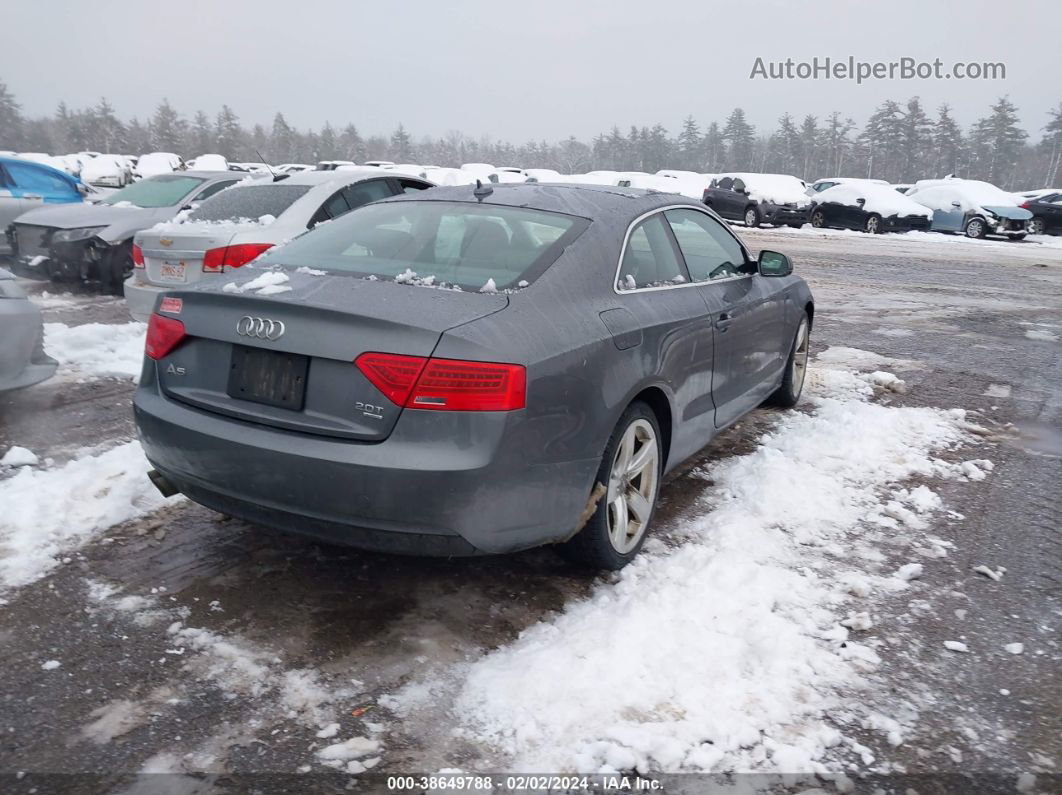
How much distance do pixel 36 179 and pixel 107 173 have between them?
28312mm

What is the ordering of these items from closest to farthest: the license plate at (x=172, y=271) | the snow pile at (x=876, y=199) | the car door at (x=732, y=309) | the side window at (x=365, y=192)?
the car door at (x=732, y=309) → the license plate at (x=172, y=271) → the side window at (x=365, y=192) → the snow pile at (x=876, y=199)

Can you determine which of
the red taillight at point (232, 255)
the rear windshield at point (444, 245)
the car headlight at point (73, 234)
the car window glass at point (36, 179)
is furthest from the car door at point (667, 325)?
the car window glass at point (36, 179)

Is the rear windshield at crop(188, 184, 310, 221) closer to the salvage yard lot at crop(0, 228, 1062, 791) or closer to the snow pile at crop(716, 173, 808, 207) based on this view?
the salvage yard lot at crop(0, 228, 1062, 791)

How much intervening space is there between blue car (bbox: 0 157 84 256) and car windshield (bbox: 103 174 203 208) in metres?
1.47

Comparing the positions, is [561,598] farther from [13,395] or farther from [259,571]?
[13,395]

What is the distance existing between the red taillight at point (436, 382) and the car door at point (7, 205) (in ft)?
35.2

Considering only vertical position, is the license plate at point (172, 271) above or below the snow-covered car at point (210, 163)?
below

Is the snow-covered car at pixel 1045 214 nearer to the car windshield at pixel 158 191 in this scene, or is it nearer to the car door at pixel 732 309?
the car windshield at pixel 158 191

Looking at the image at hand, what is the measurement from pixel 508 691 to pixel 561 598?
69 cm

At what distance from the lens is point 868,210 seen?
27391 millimetres

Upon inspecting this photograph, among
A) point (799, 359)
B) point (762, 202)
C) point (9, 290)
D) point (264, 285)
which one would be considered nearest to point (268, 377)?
point (264, 285)

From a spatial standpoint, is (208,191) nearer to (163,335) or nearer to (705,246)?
(705,246)

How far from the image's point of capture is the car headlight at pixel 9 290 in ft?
16.3

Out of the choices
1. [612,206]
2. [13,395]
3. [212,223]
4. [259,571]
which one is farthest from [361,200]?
[259,571]
